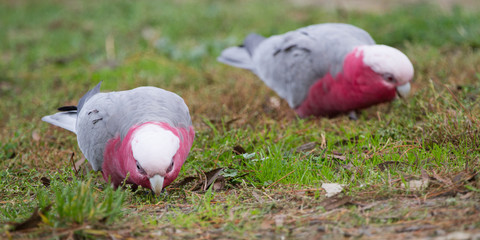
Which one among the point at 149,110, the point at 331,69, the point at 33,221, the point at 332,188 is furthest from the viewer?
the point at 331,69

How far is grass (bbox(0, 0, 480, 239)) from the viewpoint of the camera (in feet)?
7.97

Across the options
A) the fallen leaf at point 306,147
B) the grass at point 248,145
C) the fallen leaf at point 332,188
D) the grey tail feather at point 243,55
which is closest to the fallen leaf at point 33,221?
the grass at point 248,145

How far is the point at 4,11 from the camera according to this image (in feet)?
36.1

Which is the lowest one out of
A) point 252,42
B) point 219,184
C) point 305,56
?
point 219,184

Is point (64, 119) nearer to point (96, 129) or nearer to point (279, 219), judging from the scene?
point (96, 129)

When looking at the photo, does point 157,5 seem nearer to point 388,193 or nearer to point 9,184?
point 9,184

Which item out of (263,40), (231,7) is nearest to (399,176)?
(263,40)

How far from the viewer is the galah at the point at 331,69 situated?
4145 mm

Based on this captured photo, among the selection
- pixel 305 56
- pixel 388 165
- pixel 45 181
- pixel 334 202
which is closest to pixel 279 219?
pixel 334 202

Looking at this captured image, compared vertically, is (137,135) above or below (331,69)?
below

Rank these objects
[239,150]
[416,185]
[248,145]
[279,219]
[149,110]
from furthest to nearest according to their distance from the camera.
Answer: [248,145] < [239,150] < [149,110] < [416,185] < [279,219]

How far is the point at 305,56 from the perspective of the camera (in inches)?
188

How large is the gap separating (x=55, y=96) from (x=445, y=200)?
4.76 m

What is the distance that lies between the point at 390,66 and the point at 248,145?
1.40 meters
